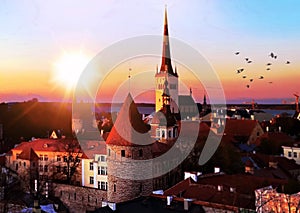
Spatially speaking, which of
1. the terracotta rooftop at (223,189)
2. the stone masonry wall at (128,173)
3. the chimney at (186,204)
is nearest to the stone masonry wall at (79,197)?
the stone masonry wall at (128,173)

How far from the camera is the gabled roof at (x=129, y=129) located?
20.4 meters

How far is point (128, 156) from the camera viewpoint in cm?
2017

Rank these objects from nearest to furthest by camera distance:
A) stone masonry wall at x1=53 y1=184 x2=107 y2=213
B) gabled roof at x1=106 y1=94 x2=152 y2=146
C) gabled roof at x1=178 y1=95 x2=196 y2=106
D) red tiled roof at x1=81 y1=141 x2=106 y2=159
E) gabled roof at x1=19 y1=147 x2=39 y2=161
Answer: gabled roof at x1=106 y1=94 x2=152 y2=146
stone masonry wall at x1=53 y1=184 x2=107 y2=213
red tiled roof at x1=81 y1=141 x2=106 y2=159
gabled roof at x1=19 y1=147 x2=39 y2=161
gabled roof at x1=178 y1=95 x2=196 y2=106

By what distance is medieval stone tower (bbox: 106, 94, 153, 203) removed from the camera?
20.2 m

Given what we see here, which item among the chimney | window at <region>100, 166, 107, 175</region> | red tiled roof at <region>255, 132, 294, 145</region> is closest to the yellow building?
window at <region>100, 166, 107, 175</region>

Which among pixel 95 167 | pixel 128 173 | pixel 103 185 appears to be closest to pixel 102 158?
pixel 95 167

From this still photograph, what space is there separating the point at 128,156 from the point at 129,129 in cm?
125

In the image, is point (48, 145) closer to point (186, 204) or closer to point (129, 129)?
point (129, 129)

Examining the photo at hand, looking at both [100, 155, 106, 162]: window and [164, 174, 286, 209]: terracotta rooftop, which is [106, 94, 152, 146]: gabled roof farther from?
[100, 155, 106, 162]: window

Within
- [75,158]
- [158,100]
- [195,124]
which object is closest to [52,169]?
[75,158]

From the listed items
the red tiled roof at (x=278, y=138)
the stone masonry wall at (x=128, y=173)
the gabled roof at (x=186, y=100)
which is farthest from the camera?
the gabled roof at (x=186, y=100)

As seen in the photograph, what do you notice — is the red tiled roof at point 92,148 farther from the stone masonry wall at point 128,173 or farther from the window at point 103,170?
the stone masonry wall at point 128,173

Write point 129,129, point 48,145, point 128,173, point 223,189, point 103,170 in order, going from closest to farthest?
point 223,189 → point 128,173 → point 129,129 → point 103,170 → point 48,145

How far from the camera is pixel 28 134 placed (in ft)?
173
